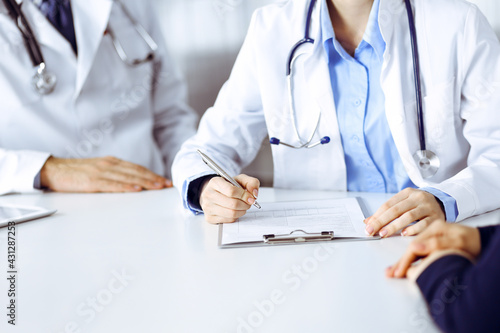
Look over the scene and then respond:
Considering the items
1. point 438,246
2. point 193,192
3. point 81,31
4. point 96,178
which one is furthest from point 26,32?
point 438,246

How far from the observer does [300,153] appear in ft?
4.02

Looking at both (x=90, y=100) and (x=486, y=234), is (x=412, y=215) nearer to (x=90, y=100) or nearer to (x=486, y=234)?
(x=486, y=234)

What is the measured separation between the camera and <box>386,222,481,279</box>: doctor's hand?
0.65 metres

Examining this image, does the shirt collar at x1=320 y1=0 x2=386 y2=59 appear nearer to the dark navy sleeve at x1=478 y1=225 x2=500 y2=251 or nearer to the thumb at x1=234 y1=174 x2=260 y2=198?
the thumb at x1=234 y1=174 x2=260 y2=198

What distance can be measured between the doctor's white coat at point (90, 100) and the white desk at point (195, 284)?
56 centimetres

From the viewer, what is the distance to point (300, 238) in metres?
0.84

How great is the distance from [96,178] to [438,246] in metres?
0.95

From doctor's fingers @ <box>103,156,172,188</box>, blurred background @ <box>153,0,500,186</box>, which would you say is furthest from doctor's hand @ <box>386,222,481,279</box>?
blurred background @ <box>153,0,500,186</box>

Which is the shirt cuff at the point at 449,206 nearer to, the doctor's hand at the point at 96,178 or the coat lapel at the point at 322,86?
the coat lapel at the point at 322,86

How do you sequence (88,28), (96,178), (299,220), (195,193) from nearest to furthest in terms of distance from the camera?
(299,220)
(195,193)
(96,178)
(88,28)

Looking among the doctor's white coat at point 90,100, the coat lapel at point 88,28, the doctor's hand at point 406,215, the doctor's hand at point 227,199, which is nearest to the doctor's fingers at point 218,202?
the doctor's hand at point 227,199

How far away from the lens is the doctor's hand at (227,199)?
0.97 meters

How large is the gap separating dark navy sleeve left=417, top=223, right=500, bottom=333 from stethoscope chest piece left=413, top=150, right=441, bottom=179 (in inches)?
18.5

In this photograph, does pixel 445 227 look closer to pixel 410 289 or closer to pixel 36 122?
pixel 410 289
